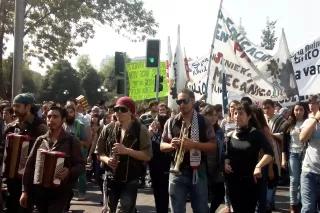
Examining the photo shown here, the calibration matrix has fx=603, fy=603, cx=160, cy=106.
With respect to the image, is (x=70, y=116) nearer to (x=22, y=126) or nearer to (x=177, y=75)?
(x=22, y=126)

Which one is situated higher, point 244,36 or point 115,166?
point 244,36

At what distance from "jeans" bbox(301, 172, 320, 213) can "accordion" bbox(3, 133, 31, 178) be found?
11.0 ft

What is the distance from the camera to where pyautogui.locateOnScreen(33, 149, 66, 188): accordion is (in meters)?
6.02

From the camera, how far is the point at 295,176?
960 centimetres

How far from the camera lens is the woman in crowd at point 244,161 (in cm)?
657

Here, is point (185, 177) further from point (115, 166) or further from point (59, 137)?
point (59, 137)

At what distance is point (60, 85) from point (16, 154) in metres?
62.0

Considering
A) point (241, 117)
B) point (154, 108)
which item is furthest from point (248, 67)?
point (241, 117)

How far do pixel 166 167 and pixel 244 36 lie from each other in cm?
501

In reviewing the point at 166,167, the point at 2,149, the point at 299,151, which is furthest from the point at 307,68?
the point at 2,149

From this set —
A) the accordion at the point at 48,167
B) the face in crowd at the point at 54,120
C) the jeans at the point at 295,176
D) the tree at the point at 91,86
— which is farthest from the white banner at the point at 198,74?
the tree at the point at 91,86

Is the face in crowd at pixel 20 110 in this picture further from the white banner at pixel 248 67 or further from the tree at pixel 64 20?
the tree at pixel 64 20

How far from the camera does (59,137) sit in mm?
6320

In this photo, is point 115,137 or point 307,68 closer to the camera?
point 115,137
